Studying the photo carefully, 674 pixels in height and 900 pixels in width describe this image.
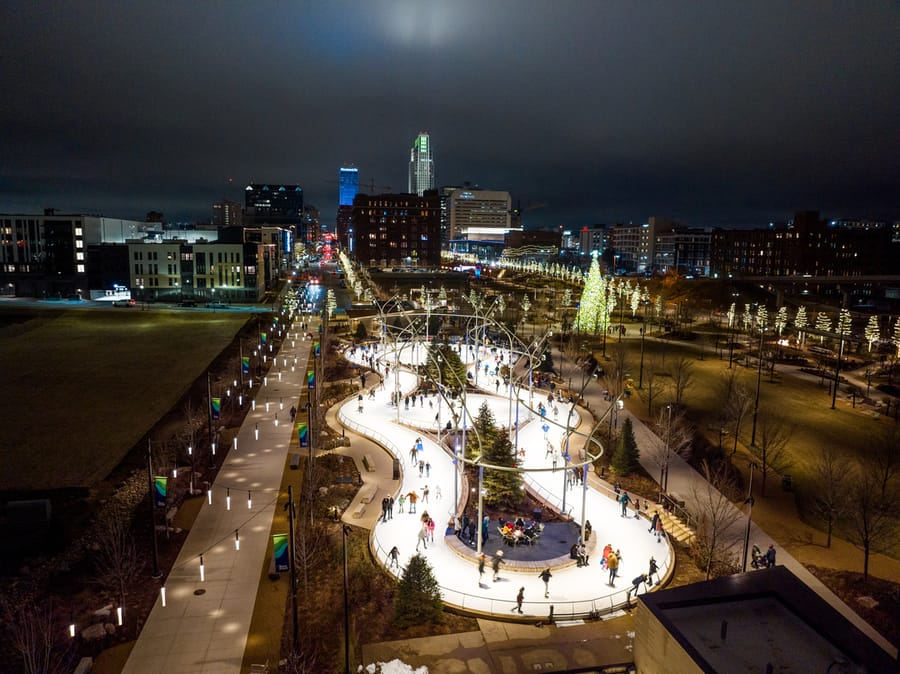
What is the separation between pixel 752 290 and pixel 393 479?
113 m

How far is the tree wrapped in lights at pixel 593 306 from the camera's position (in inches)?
2771

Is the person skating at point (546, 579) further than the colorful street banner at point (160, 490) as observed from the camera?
No

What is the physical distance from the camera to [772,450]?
3148 centimetres

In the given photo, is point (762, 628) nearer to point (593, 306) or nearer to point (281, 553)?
point (281, 553)

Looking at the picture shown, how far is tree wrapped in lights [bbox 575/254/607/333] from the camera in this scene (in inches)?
2771

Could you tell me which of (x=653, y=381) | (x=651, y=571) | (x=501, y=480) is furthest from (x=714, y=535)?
(x=653, y=381)

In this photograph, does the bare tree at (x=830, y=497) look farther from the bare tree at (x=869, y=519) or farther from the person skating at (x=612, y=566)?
the person skating at (x=612, y=566)

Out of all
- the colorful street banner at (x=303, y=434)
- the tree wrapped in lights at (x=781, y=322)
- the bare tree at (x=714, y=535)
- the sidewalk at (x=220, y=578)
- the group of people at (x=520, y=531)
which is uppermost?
the tree wrapped in lights at (x=781, y=322)

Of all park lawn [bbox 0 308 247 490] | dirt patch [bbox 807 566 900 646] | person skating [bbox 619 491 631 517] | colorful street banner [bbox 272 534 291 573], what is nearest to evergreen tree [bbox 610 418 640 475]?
person skating [bbox 619 491 631 517]

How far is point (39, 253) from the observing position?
340ft

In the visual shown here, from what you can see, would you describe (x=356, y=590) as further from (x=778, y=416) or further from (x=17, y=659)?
(x=778, y=416)


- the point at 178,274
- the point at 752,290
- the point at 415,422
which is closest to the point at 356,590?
the point at 415,422

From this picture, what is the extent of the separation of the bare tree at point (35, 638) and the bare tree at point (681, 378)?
35.4m

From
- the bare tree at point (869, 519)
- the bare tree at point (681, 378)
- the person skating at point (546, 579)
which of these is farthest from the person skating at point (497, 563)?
the bare tree at point (681, 378)
